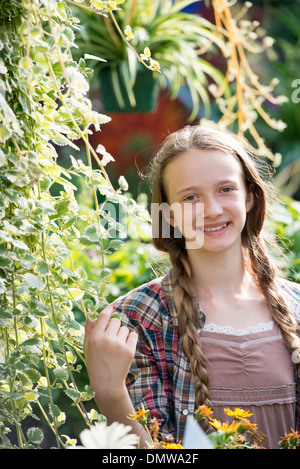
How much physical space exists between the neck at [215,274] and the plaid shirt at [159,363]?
0.21 ft

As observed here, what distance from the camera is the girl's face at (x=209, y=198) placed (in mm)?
1011

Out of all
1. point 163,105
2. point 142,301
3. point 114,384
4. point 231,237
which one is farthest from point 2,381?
point 163,105

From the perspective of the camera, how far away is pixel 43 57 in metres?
0.68

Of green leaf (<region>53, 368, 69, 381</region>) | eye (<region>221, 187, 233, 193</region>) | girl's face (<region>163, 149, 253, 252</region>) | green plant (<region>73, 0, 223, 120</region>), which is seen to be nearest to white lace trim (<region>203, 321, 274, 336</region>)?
girl's face (<region>163, 149, 253, 252</region>)

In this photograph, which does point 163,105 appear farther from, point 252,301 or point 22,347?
point 22,347

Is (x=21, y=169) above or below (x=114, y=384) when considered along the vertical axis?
above

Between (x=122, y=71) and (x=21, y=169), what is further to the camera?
(x=122, y=71)

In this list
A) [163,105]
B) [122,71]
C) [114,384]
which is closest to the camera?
[114,384]

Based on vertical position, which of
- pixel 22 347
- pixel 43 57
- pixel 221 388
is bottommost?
pixel 221 388

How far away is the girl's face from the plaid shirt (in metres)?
0.13

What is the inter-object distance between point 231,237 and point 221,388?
261mm

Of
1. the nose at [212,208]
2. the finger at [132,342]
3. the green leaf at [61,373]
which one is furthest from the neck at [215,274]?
the green leaf at [61,373]
